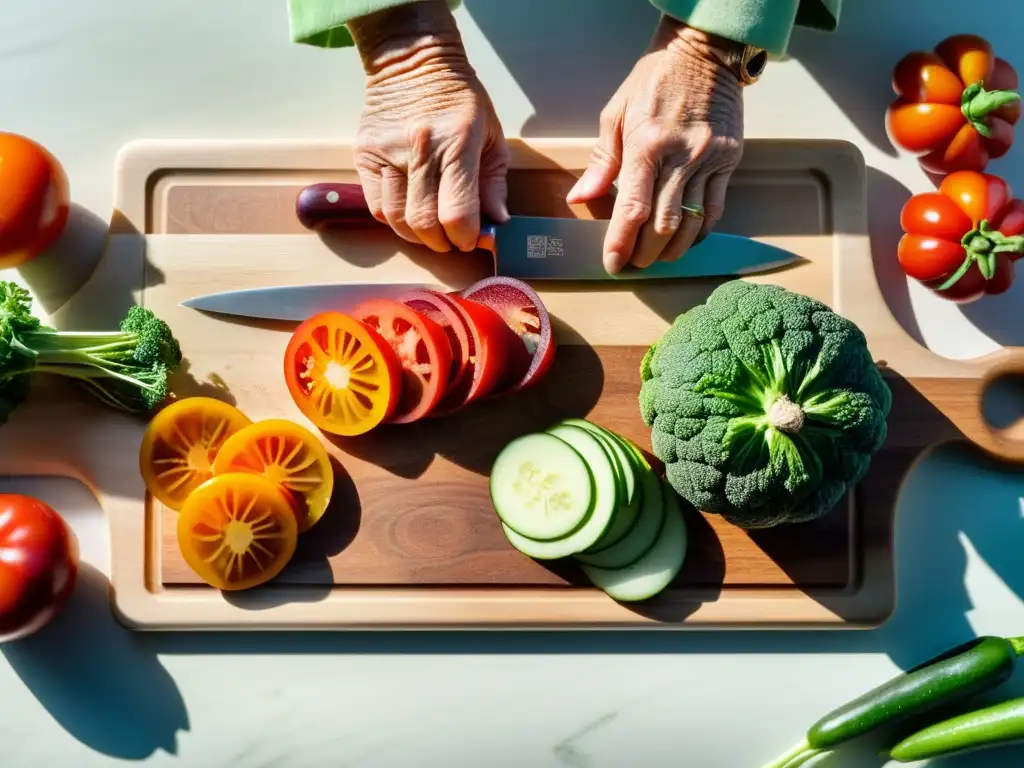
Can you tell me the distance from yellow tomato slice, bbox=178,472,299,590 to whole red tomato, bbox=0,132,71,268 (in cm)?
78

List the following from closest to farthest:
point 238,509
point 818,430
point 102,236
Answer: point 818,430 < point 238,509 < point 102,236

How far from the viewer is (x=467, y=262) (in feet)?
7.95

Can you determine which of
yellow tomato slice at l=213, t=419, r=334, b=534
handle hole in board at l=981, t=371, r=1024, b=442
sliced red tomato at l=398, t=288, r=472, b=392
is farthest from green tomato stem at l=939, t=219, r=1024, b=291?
yellow tomato slice at l=213, t=419, r=334, b=534

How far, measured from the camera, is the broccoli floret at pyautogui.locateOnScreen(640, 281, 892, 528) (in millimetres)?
1989

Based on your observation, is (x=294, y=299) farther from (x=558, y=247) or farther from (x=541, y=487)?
(x=541, y=487)

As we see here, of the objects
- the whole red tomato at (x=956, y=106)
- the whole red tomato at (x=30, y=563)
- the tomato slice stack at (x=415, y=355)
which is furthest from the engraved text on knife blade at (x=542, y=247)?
the whole red tomato at (x=30, y=563)

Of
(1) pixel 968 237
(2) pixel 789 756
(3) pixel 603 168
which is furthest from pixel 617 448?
(1) pixel 968 237

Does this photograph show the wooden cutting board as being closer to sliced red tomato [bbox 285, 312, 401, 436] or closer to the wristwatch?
sliced red tomato [bbox 285, 312, 401, 436]

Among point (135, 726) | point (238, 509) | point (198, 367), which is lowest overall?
point (135, 726)

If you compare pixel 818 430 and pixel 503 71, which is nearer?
pixel 818 430

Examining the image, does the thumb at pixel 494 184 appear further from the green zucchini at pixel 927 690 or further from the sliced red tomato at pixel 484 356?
the green zucchini at pixel 927 690

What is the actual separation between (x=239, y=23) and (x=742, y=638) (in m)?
2.29

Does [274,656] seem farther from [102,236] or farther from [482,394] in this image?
[102,236]

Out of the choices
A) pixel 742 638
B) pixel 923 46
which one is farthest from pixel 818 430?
pixel 923 46
